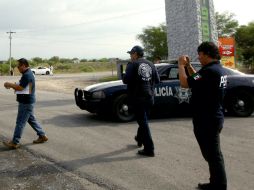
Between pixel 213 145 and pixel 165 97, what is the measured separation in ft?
17.1

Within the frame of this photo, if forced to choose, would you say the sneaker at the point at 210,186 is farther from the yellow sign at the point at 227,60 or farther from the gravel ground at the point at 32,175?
the yellow sign at the point at 227,60

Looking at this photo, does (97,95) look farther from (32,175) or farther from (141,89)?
(32,175)

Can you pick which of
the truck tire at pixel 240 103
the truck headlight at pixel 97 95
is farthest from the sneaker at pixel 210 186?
the truck tire at pixel 240 103

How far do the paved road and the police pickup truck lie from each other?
1.10 ft

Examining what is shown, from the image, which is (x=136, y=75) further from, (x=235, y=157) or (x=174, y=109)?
(x=174, y=109)

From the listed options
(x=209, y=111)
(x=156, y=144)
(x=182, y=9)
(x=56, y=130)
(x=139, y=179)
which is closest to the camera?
(x=209, y=111)

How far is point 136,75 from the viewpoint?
6.07 meters

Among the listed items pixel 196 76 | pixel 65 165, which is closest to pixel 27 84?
pixel 65 165

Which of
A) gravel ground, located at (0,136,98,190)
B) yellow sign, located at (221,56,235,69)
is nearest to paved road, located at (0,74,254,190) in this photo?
gravel ground, located at (0,136,98,190)

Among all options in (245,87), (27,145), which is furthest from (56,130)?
(245,87)

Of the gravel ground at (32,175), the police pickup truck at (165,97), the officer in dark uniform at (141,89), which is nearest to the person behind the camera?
the gravel ground at (32,175)

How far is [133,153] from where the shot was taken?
248 inches

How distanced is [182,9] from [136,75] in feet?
39.2

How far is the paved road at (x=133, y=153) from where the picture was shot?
16.2ft
